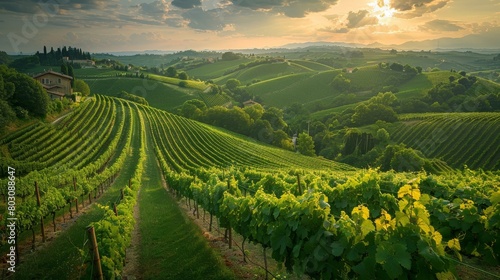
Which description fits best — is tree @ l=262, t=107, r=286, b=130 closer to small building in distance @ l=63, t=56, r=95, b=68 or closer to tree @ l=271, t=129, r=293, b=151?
tree @ l=271, t=129, r=293, b=151

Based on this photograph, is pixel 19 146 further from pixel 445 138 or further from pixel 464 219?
pixel 445 138

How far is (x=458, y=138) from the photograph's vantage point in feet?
221

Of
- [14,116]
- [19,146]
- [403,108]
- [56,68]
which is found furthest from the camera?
[56,68]

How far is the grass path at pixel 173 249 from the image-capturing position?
10.6 meters

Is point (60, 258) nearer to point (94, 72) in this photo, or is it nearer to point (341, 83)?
point (341, 83)

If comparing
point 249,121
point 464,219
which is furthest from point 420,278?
point 249,121

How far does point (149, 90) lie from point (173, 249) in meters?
121

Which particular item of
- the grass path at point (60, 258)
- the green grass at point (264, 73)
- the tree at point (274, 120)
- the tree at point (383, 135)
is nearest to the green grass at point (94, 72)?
the green grass at point (264, 73)

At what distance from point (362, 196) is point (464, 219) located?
8.61ft

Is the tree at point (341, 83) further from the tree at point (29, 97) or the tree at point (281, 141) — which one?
the tree at point (29, 97)

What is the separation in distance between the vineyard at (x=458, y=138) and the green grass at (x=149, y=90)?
75906 millimetres

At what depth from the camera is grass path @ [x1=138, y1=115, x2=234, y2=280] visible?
34.8 ft

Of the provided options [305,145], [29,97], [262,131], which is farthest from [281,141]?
[29,97]

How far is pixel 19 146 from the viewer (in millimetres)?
41656
